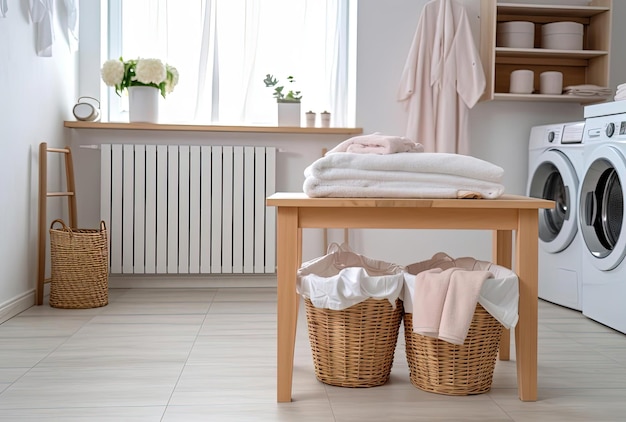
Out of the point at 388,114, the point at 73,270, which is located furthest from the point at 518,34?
the point at 73,270

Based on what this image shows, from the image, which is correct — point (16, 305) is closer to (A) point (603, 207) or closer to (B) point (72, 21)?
(B) point (72, 21)

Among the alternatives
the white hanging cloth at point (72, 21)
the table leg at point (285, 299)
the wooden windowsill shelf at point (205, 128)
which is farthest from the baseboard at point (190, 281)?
the table leg at point (285, 299)

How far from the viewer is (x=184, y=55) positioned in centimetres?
406

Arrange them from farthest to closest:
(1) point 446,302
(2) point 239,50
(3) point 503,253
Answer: (2) point 239,50
(3) point 503,253
(1) point 446,302

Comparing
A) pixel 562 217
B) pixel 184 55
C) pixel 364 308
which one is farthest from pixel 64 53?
pixel 562 217

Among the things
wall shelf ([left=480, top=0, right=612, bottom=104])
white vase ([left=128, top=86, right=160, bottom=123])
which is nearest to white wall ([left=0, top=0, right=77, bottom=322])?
white vase ([left=128, top=86, right=160, bottom=123])

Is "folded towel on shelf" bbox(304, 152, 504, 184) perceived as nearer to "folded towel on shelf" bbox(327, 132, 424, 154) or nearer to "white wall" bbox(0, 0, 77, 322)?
"folded towel on shelf" bbox(327, 132, 424, 154)

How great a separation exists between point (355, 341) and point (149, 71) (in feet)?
7.14

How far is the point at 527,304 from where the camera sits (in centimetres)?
204

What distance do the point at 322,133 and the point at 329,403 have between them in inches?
86.5

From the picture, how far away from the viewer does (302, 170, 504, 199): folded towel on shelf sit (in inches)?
80.8

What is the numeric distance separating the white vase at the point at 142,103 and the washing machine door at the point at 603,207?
2211 mm

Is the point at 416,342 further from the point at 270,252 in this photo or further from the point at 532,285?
the point at 270,252

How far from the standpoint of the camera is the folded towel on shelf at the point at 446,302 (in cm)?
191
